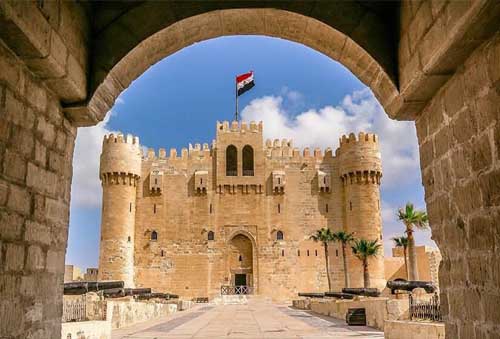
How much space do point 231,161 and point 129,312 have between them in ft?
79.3

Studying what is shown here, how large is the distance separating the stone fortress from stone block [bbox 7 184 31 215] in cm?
2945

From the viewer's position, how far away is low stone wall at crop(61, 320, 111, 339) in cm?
627

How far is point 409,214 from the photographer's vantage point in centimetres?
2666

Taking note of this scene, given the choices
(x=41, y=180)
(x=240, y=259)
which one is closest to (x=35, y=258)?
(x=41, y=180)

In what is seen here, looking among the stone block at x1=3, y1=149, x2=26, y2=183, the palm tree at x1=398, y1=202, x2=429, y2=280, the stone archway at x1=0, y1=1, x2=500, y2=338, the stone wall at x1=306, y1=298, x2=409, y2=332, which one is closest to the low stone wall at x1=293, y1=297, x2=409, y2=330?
the stone wall at x1=306, y1=298, x2=409, y2=332

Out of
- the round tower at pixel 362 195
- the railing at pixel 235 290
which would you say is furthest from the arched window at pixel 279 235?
the round tower at pixel 362 195

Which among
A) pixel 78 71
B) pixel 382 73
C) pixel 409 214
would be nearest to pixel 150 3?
pixel 78 71

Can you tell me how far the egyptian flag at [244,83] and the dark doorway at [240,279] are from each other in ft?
43.1

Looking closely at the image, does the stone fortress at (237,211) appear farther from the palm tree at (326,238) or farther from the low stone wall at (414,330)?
the low stone wall at (414,330)

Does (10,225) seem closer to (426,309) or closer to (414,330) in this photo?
(414,330)

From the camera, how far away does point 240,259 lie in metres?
34.2

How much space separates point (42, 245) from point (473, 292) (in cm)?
299

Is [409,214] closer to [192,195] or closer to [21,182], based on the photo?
[192,195]

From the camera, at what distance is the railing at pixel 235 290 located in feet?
108
